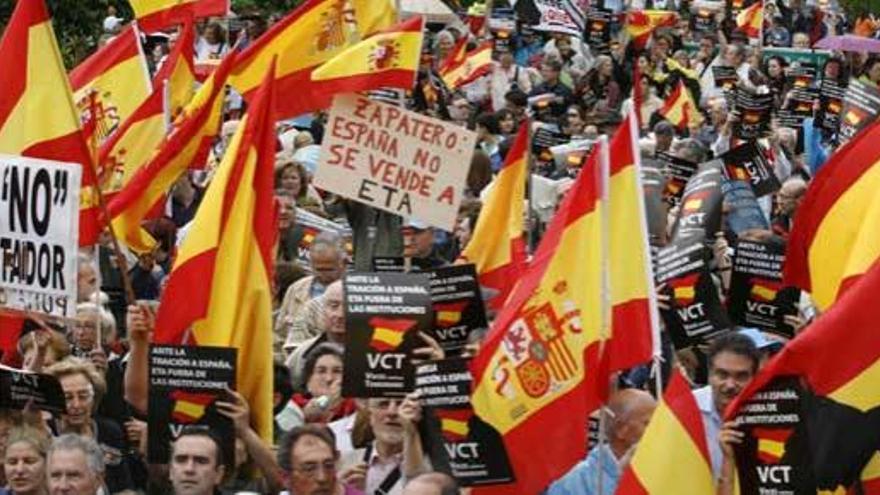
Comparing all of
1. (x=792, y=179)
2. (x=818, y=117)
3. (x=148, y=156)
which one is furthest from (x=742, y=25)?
(x=148, y=156)

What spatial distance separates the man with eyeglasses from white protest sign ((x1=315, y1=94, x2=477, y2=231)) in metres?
4.07

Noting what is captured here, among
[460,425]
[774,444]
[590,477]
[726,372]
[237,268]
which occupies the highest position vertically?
[237,268]

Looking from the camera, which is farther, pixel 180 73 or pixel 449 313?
pixel 180 73

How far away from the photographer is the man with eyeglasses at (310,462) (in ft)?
39.4

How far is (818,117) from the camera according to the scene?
2312 cm

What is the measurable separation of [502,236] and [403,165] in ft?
1.96

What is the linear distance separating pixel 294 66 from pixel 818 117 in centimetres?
565

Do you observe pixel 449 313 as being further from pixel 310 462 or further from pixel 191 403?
pixel 310 462

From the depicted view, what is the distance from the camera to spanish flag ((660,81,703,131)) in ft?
86.4

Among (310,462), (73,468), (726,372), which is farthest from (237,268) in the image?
(726,372)

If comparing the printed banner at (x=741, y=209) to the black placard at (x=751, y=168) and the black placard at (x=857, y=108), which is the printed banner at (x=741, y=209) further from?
the black placard at (x=857, y=108)

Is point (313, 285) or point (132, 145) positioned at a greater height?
point (132, 145)

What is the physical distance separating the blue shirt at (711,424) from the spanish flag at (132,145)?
5.93 metres

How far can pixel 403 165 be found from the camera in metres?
16.3
